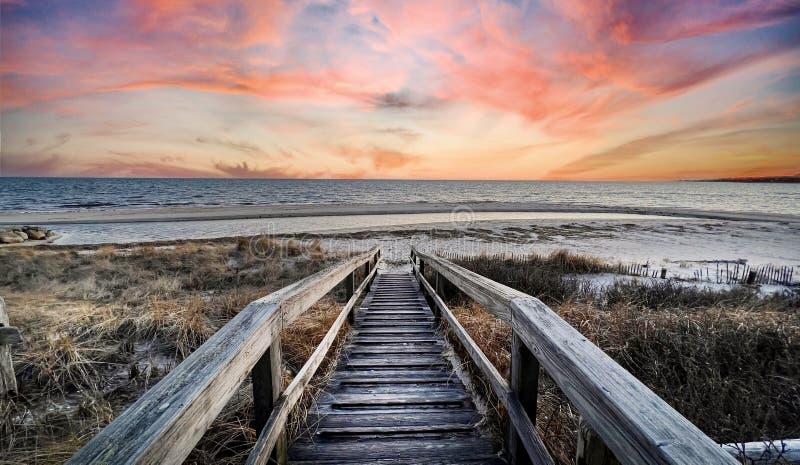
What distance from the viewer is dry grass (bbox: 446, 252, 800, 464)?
2.82 metres

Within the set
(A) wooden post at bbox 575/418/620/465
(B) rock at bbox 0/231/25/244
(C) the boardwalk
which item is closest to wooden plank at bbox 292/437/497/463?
(C) the boardwalk

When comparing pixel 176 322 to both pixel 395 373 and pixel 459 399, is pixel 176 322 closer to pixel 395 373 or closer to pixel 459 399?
pixel 395 373

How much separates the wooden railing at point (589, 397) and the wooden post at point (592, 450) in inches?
5.4

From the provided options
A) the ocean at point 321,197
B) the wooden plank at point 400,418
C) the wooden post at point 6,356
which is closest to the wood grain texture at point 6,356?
the wooden post at point 6,356

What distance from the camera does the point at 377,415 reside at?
2.65 m

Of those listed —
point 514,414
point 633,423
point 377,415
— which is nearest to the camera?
point 633,423

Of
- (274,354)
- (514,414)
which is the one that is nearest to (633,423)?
(514,414)

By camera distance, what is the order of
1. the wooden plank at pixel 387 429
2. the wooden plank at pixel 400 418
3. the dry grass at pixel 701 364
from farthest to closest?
the dry grass at pixel 701 364 → the wooden plank at pixel 400 418 → the wooden plank at pixel 387 429

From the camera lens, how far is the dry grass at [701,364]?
2824mm

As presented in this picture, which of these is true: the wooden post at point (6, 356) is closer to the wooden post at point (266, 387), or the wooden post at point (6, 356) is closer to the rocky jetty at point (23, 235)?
the wooden post at point (266, 387)

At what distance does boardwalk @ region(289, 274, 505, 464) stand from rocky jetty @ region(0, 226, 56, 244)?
25.7 meters

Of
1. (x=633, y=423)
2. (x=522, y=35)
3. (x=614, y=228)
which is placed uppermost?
(x=522, y=35)

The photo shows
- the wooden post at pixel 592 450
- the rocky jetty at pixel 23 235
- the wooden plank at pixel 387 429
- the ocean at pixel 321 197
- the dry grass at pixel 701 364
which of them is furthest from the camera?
the ocean at pixel 321 197

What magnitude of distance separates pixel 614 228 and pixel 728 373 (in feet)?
91.3
